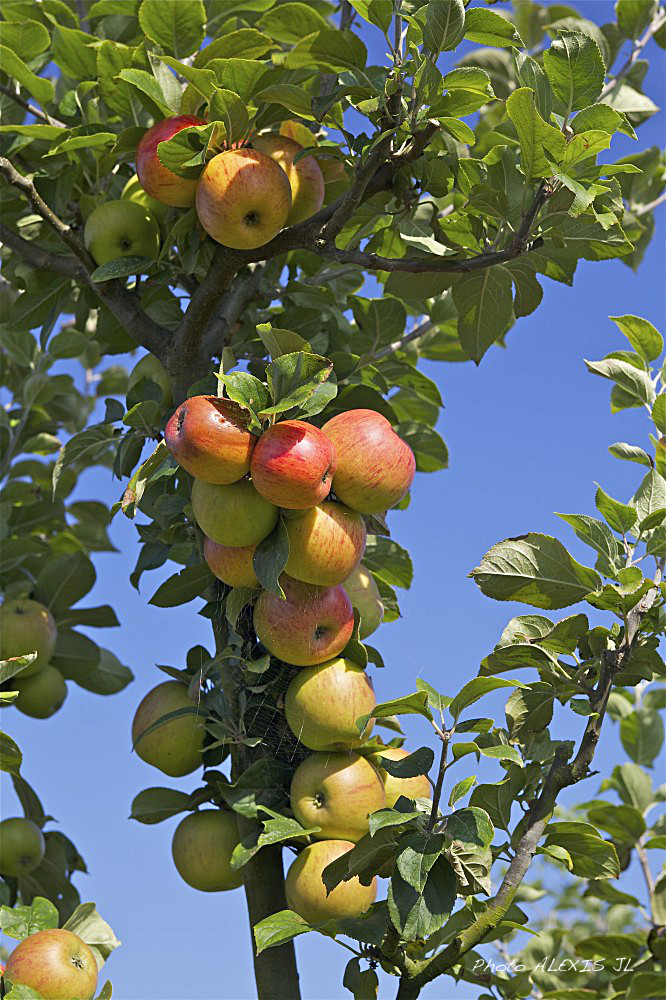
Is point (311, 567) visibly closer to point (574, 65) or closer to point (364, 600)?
point (364, 600)

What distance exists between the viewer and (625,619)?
1336mm

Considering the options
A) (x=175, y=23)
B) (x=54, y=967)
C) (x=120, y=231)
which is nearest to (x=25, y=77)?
(x=175, y=23)

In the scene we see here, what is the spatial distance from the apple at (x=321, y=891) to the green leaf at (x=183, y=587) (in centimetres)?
41

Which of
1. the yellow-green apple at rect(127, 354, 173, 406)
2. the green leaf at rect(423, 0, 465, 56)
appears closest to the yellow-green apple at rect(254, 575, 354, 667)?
the yellow-green apple at rect(127, 354, 173, 406)

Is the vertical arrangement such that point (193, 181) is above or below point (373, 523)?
above

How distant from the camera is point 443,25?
1243mm

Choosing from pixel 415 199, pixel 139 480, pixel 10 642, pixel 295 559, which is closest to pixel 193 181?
pixel 415 199

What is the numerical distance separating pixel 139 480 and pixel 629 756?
56.8 inches

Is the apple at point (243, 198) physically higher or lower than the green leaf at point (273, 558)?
higher

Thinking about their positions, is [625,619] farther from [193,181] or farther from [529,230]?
[193,181]

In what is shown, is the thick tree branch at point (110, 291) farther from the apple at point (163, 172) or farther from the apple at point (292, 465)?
the apple at point (292, 465)

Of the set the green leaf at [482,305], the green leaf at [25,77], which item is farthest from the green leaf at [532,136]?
the green leaf at [25,77]

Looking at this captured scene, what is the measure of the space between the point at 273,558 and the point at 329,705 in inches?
9.0

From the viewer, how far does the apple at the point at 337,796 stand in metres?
1.33
